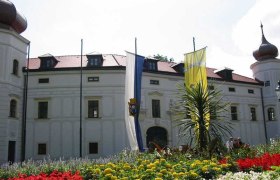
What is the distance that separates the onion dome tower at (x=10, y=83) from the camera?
2505 cm

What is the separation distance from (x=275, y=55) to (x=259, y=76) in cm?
291

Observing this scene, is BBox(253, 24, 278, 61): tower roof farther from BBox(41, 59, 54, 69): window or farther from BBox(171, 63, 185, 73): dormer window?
BBox(41, 59, 54, 69): window

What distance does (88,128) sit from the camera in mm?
27281

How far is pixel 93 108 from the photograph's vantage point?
91.2 ft

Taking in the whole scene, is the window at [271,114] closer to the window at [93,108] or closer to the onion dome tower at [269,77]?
the onion dome tower at [269,77]

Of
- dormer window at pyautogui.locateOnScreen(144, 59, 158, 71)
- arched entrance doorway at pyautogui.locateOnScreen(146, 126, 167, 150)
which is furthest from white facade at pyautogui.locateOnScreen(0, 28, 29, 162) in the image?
dormer window at pyautogui.locateOnScreen(144, 59, 158, 71)

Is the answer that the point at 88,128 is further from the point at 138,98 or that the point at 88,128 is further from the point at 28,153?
the point at 138,98

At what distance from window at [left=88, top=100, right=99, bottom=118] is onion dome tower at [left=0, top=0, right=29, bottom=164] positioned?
5.62 metres

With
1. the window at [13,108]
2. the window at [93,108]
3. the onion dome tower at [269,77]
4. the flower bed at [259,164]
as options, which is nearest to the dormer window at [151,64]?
the window at [93,108]

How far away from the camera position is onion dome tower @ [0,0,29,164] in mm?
25047

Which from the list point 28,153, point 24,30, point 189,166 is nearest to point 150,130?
point 28,153

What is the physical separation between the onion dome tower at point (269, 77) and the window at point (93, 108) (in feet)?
61.7

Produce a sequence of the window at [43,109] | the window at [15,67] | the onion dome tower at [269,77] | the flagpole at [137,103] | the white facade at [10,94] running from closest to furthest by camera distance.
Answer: the flagpole at [137,103] → the white facade at [10,94] → the window at [15,67] → the window at [43,109] → the onion dome tower at [269,77]

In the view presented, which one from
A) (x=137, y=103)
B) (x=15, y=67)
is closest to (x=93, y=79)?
(x=15, y=67)
